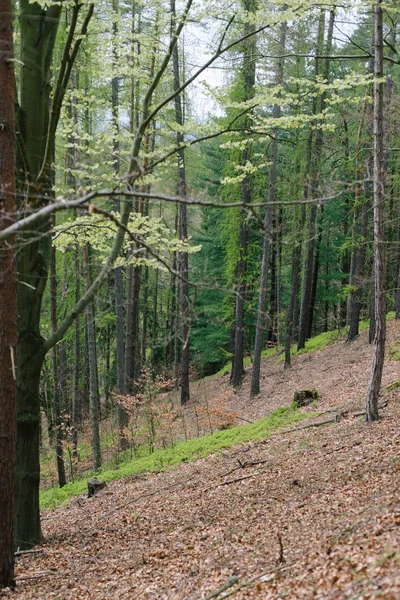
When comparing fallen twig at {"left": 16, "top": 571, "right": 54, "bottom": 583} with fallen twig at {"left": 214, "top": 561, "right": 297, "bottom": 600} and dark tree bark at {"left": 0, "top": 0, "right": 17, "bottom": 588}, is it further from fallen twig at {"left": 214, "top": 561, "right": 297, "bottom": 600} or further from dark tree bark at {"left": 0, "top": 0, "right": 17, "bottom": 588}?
fallen twig at {"left": 214, "top": 561, "right": 297, "bottom": 600}

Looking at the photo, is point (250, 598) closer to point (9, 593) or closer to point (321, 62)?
point (9, 593)

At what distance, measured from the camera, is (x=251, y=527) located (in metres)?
5.98

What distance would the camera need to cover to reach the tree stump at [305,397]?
43.0ft

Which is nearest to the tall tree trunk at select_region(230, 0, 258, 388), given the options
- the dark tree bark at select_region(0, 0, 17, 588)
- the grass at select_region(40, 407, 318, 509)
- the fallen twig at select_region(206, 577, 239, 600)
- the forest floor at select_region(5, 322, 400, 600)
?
the grass at select_region(40, 407, 318, 509)

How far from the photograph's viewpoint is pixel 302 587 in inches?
156

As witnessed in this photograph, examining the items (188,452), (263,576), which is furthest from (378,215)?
(188,452)

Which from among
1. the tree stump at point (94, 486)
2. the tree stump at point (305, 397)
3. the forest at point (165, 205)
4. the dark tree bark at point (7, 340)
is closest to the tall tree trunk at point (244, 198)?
the forest at point (165, 205)

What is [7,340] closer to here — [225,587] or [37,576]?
[37,576]

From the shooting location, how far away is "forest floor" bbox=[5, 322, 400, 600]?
425 cm

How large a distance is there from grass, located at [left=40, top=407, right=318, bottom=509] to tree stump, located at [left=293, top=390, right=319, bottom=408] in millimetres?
478

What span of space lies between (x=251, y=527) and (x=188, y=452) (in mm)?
5670

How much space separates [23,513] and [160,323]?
84.0ft

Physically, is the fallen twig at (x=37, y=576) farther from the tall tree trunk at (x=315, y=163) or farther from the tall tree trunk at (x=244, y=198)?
the tall tree trunk at (x=315, y=163)

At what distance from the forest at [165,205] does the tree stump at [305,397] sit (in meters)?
0.48
